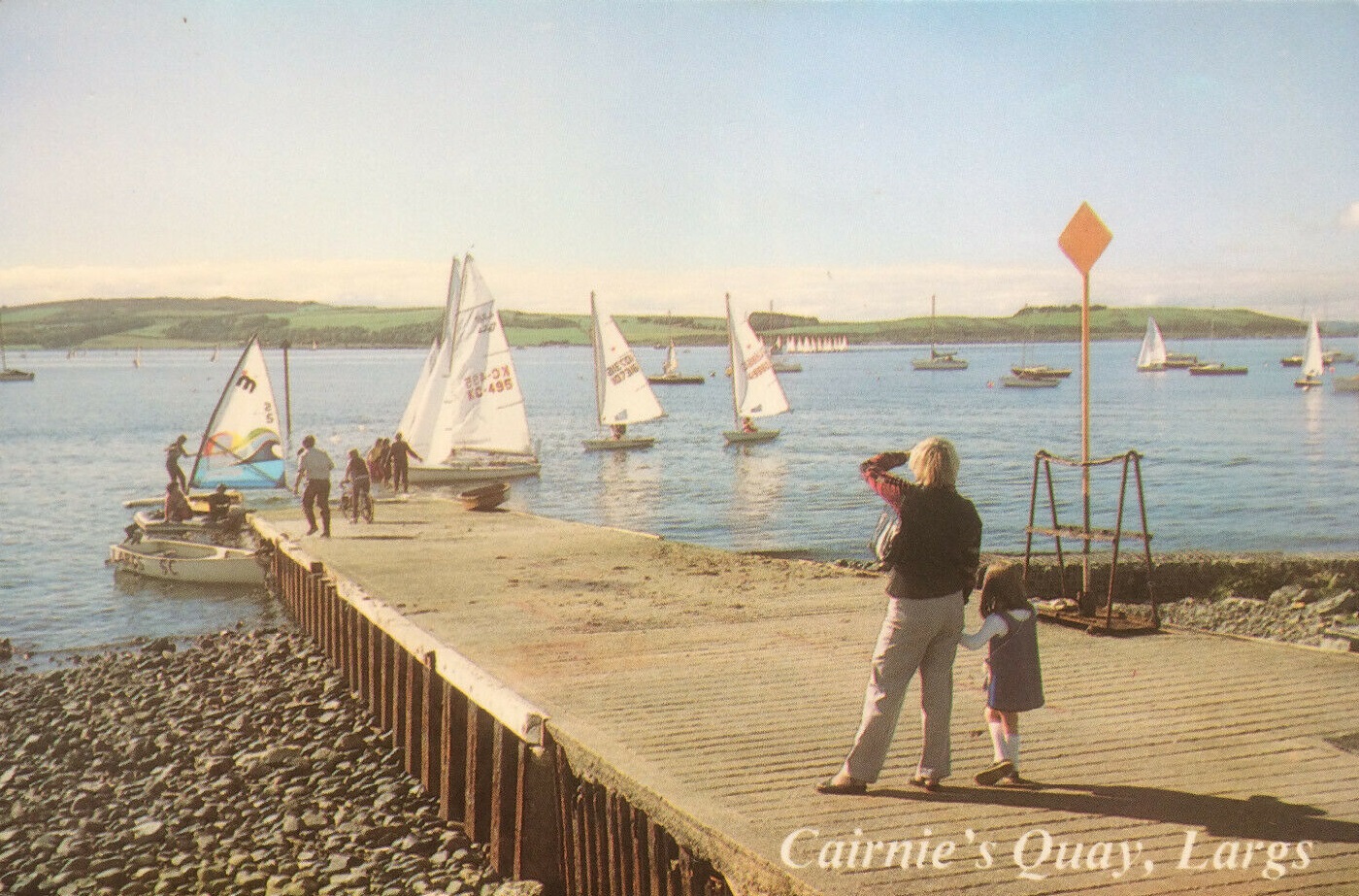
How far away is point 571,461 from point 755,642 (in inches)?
1905

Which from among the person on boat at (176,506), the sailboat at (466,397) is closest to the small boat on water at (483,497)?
the person on boat at (176,506)

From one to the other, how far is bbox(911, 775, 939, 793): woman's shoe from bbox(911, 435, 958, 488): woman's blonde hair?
1.65 m

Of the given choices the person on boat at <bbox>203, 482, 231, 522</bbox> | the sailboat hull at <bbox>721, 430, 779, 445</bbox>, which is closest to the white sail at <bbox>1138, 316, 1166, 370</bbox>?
the sailboat hull at <bbox>721, 430, 779, 445</bbox>

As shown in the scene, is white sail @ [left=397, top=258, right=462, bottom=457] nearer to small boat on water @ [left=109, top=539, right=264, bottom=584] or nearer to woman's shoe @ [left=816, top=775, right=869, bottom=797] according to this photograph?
small boat on water @ [left=109, top=539, right=264, bottom=584]

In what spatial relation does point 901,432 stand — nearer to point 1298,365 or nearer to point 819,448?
point 819,448

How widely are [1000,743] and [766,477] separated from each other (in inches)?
1793

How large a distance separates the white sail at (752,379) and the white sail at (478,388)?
812 inches

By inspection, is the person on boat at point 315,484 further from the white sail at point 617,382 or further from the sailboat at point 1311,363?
the sailboat at point 1311,363

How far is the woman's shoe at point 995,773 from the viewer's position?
6797 millimetres

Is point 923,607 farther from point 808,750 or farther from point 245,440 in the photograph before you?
point 245,440

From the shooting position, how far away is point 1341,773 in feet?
22.4

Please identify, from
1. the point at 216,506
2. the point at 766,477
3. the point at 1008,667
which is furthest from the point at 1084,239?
the point at 766,477

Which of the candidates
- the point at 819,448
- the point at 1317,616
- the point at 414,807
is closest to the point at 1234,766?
the point at 414,807

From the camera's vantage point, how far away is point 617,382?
5684 centimetres
